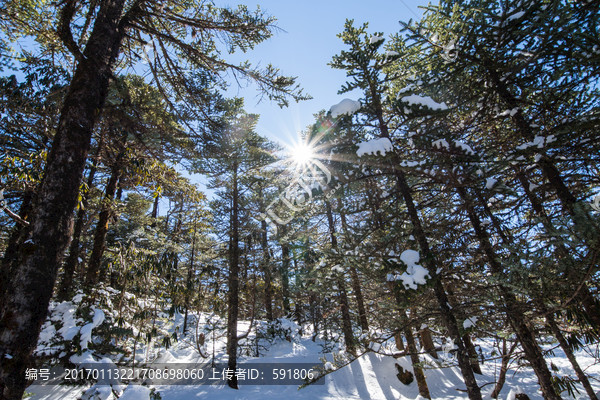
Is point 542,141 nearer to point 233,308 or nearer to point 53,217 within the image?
point 53,217

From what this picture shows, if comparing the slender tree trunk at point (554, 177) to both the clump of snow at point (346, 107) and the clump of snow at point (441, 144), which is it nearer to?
the clump of snow at point (441, 144)

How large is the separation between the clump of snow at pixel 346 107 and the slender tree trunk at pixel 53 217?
4.27m

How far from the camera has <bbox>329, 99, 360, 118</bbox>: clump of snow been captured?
223 inches

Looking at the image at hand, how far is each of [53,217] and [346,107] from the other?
17.6ft

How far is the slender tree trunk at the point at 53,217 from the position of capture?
251cm

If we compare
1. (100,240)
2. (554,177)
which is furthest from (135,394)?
(554,177)

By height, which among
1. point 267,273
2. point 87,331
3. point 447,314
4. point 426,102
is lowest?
point 447,314

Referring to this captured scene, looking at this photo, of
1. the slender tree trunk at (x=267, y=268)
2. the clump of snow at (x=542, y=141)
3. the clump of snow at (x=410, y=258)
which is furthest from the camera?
the slender tree trunk at (x=267, y=268)

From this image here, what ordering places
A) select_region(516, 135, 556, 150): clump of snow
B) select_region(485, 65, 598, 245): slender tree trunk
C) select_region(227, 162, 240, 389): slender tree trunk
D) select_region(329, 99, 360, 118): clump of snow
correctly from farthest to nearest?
select_region(227, 162, 240, 389): slender tree trunk → select_region(329, 99, 360, 118): clump of snow → select_region(516, 135, 556, 150): clump of snow → select_region(485, 65, 598, 245): slender tree trunk

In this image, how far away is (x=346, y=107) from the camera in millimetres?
5680

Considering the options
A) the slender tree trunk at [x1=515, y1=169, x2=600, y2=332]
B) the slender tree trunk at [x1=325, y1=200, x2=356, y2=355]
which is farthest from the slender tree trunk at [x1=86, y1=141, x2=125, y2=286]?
the slender tree trunk at [x1=515, y1=169, x2=600, y2=332]

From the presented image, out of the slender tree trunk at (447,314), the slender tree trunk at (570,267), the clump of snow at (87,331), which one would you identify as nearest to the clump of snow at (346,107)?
the slender tree trunk at (447,314)

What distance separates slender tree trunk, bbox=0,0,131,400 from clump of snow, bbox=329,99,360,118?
14.0ft

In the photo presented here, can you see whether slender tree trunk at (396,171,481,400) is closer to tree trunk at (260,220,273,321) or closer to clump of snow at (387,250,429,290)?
clump of snow at (387,250,429,290)
